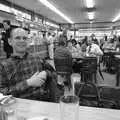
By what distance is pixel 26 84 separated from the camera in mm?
1517

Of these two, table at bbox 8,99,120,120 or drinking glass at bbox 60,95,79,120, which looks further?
table at bbox 8,99,120,120

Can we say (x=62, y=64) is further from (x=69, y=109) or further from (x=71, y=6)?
(x=71, y=6)

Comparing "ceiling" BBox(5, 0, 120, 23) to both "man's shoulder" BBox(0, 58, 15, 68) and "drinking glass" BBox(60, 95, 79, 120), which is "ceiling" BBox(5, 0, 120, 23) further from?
"drinking glass" BBox(60, 95, 79, 120)

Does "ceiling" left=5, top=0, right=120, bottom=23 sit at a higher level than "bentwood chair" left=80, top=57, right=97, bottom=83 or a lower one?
higher

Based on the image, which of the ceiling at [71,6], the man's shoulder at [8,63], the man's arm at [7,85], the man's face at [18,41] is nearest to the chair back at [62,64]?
the man's face at [18,41]

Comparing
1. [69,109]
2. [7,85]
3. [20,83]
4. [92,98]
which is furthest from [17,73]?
[69,109]

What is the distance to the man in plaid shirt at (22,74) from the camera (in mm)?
1517

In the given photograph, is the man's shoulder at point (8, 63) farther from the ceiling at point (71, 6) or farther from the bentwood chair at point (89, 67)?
the ceiling at point (71, 6)

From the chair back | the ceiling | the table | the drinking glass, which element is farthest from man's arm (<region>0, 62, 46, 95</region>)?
the ceiling

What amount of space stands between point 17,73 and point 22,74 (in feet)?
0.24

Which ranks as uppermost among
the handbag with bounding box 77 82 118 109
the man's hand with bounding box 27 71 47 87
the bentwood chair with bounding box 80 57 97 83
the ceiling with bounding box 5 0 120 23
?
the ceiling with bounding box 5 0 120 23

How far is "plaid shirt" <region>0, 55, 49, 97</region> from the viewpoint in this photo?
1535mm

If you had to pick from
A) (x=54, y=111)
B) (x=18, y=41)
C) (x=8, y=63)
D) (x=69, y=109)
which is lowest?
(x=54, y=111)

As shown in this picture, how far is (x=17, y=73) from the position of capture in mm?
1817
